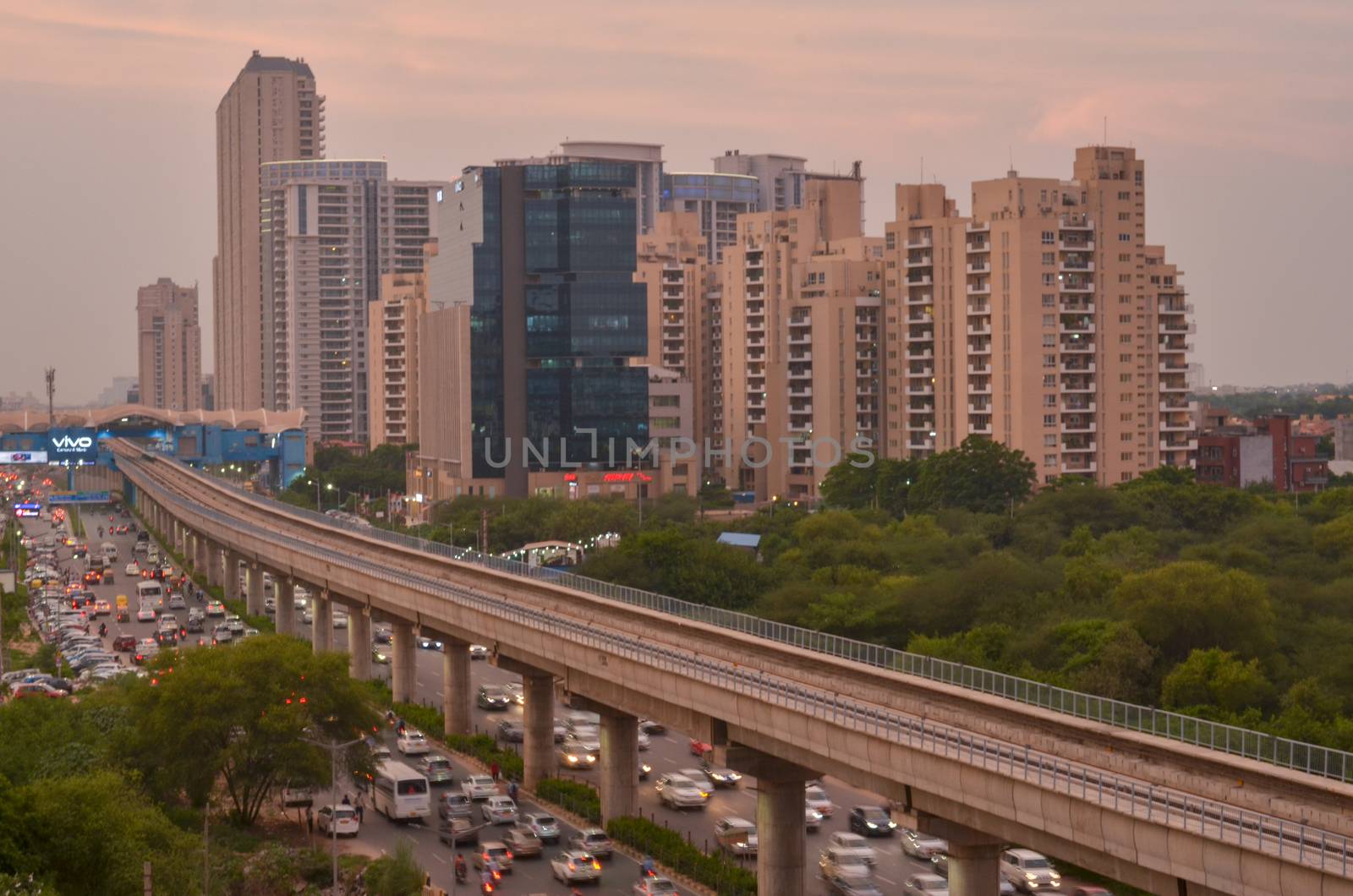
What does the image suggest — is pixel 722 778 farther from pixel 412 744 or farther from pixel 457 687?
pixel 457 687

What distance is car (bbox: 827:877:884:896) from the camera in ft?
140

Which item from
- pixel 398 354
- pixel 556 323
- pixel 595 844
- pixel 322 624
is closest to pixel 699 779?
pixel 595 844

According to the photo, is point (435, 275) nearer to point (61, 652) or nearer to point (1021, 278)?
point (1021, 278)

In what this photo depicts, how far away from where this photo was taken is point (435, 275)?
155 metres

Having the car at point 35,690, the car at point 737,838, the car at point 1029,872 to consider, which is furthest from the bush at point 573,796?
the car at point 35,690

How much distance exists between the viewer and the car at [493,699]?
72062 millimetres

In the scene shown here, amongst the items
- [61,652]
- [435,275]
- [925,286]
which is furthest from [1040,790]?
[435,275]

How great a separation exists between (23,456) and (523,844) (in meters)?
138

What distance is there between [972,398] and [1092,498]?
24799 millimetres

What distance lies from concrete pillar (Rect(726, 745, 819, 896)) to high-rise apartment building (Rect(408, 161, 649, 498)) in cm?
9606

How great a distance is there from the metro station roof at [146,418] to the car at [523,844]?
5643 inches

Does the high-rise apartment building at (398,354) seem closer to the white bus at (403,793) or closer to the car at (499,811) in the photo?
the white bus at (403,793)

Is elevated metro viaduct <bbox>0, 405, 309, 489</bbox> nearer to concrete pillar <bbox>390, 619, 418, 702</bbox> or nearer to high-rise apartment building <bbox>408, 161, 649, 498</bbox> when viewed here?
high-rise apartment building <bbox>408, 161, 649, 498</bbox>

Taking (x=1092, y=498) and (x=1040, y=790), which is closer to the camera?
(x=1040, y=790)
